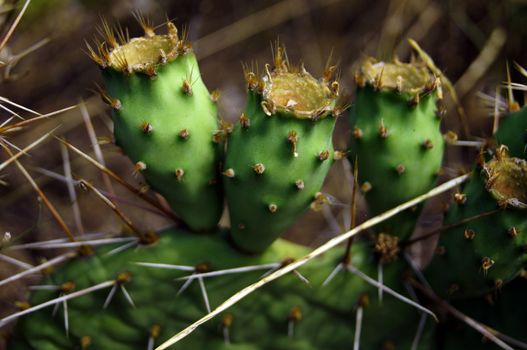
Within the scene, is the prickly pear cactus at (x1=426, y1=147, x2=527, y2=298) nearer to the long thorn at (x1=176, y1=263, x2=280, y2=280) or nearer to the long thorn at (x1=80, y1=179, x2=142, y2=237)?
the long thorn at (x1=176, y1=263, x2=280, y2=280)

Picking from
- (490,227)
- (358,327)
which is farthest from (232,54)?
(490,227)

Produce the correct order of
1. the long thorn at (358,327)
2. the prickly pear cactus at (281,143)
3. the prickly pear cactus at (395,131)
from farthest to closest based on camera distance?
the long thorn at (358,327) → the prickly pear cactus at (395,131) → the prickly pear cactus at (281,143)

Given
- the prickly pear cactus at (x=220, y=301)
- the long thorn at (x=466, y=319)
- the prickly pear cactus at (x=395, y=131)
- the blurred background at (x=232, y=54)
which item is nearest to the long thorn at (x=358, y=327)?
the prickly pear cactus at (x=220, y=301)

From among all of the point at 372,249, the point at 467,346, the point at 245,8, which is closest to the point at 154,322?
the point at 372,249

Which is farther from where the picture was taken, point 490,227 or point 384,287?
point 384,287

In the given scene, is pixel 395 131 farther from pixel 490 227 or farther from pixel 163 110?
pixel 163 110

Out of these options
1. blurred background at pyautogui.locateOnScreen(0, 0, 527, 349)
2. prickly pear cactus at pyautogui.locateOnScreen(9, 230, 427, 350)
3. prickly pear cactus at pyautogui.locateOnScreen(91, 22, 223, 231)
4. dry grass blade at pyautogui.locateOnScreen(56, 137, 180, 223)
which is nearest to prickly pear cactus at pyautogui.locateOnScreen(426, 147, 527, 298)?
prickly pear cactus at pyautogui.locateOnScreen(9, 230, 427, 350)

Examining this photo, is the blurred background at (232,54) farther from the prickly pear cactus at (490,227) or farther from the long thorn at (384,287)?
the prickly pear cactus at (490,227)
